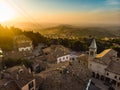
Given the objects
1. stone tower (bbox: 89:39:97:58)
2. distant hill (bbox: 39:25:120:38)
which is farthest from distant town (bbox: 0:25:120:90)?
distant hill (bbox: 39:25:120:38)

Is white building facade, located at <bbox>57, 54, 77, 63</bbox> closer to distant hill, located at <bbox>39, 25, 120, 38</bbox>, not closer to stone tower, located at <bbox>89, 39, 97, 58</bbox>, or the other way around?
distant hill, located at <bbox>39, 25, 120, 38</bbox>

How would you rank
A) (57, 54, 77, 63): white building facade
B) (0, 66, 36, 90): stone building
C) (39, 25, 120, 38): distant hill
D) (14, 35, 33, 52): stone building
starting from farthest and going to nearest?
(14, 35, 33, 52): stone building < (57, 54, 77, 63): white building facade < (39, 25, 120, 38): distant hill < (0, 66, 36, 90): stone building

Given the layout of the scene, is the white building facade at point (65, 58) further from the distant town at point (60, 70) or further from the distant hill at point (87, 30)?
the distant hill at point (87, 30)

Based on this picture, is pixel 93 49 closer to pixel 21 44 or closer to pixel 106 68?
pixel 106 68

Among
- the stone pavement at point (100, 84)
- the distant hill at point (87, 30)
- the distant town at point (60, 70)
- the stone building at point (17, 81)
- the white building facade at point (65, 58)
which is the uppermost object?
the distant hill at point (87, 30)

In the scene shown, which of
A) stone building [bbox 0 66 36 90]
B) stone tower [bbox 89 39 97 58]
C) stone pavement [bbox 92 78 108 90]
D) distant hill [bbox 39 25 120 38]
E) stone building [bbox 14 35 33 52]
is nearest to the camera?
stone building [bbox 0 66 36 90]

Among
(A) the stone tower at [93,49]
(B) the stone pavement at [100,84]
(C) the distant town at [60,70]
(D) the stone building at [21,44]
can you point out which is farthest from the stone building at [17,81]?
(D) the stone building at [21,44]

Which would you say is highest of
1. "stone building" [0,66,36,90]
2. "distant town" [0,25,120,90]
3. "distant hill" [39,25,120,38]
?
"distant hill" [39,25,120,38]

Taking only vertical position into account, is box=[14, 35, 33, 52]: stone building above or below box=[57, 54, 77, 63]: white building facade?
above
